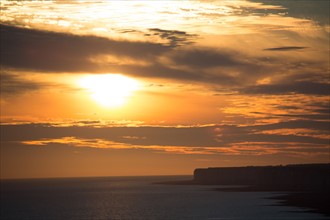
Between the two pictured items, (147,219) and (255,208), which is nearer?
(147,219)

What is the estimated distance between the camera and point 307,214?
97.6 meters

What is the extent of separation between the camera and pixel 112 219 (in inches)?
4345

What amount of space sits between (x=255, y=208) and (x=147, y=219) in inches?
1077

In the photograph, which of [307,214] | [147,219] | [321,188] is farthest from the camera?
[321,188]

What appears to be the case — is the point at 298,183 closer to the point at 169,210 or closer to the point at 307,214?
the point at 169,210

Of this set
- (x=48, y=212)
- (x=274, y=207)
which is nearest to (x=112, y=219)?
(x=48, y=212)

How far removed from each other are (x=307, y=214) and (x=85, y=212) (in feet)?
172

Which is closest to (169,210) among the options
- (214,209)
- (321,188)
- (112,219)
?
(214,209)

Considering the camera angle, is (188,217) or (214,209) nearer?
(188,217)

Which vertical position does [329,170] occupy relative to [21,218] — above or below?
below

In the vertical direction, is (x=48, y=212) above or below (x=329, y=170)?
above

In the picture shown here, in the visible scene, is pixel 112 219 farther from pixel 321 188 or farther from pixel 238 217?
pixel 321 188

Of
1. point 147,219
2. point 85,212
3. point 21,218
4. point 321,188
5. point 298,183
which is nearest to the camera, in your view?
point 147,219

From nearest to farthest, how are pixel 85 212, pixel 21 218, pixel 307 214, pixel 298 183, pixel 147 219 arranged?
pixel 307 214, pixel 147 219, pixel 21 218, pixel 85 212, pixel 298 183
